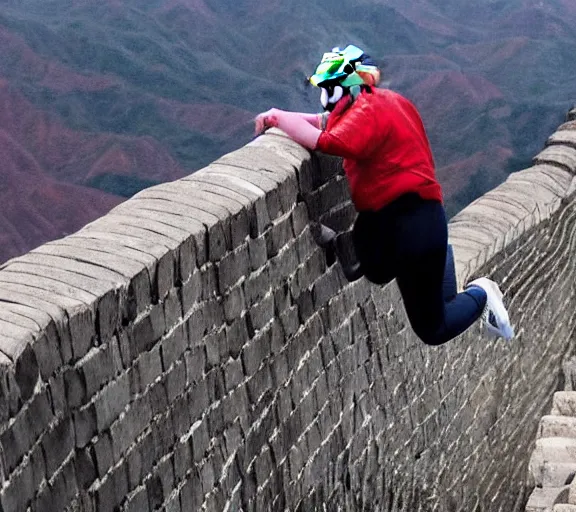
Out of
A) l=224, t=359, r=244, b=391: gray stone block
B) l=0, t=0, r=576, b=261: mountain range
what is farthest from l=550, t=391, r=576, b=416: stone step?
l=0, t=0, r=576, b=261: mountain range

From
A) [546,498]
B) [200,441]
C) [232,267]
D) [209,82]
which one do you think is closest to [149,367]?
[200,441]

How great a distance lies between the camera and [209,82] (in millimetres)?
31578

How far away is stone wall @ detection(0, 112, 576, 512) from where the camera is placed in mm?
2895

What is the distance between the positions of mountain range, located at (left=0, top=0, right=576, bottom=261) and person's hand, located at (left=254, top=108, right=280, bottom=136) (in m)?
15.0

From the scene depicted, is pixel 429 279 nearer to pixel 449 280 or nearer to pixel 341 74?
pixel 449 280

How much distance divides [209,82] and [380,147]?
27.6 meters

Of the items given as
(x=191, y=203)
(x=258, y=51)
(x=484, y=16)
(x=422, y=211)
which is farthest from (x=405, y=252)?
(x=484, y=16)

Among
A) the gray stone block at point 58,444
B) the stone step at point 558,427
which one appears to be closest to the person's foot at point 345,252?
the gray stone block at point 58,444

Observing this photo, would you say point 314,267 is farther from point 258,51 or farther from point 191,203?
point 258,51

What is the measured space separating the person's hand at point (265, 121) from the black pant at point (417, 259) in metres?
0.45

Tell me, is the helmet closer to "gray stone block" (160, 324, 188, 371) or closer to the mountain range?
"gray stone block" (160, 324, 188, 371)

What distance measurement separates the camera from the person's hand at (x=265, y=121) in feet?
14.6

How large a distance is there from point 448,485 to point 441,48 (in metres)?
34.8

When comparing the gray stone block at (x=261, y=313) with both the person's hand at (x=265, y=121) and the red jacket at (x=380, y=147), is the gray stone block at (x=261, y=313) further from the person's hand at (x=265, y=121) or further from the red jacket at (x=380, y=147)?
the person's hand at (x=265, y=121)
